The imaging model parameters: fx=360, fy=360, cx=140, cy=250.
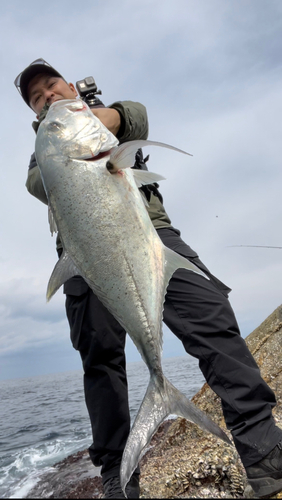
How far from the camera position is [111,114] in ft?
9.20

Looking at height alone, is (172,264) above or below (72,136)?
below

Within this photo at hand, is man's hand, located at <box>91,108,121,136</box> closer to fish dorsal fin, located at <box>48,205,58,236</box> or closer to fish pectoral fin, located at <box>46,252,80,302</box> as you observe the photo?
fish dorsal fin, located at <box>48,205,58,236</box>

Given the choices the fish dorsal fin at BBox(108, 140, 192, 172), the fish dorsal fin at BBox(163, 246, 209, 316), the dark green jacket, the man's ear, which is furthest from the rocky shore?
the man's ear

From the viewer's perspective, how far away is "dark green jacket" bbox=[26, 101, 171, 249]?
2912 millimetres

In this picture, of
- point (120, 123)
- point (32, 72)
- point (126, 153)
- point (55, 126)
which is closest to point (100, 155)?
point (126, 153)

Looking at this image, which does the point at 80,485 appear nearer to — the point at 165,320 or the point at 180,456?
the point at 180,456

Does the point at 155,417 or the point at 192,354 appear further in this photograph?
the point at 192,354

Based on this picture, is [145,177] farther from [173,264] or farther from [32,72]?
[32,72]

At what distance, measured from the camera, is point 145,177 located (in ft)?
7.91

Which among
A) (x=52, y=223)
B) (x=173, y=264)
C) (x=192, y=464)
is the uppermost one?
(x=52, y=223)

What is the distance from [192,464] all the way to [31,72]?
358 centimetres

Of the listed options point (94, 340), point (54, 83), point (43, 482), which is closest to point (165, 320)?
point (94, 340)

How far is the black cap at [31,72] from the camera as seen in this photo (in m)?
3.14

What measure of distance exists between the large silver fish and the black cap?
1.09m
